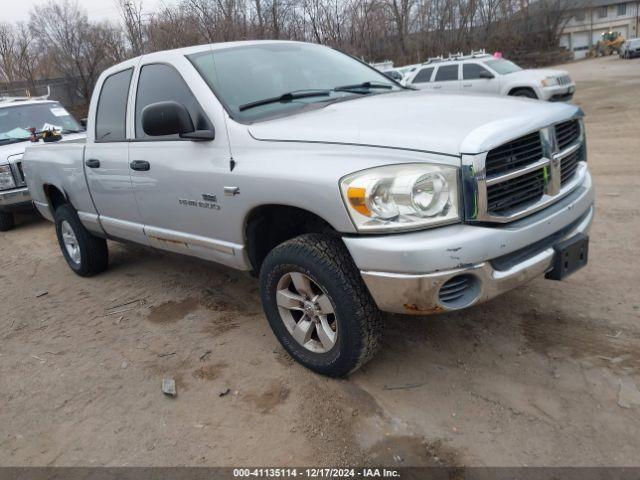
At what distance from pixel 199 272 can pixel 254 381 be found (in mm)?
2192

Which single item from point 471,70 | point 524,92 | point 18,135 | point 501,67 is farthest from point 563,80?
point 18,135

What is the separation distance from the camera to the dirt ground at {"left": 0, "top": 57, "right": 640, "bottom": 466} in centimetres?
260

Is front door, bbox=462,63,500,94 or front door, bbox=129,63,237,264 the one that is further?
front door, bbox=462,63,500,94

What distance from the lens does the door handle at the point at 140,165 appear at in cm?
383

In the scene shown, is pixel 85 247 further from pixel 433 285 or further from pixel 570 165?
pixel 570 165

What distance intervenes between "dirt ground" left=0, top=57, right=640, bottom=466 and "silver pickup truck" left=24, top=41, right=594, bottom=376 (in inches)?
14.6

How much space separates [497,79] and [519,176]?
13.0m

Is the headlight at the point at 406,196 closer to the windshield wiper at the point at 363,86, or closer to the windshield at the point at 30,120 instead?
the windshield wiper at the point at 363,86

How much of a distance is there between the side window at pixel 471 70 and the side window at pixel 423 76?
3.50ft

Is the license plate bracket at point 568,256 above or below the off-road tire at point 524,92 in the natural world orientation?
above

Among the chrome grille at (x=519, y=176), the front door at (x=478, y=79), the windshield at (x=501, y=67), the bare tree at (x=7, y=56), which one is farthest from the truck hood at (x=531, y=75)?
the bare tree at (x=7, y=56)

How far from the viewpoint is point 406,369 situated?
3.19 meters

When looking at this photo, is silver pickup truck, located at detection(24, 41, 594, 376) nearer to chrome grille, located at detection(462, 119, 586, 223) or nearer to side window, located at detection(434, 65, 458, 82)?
A: chrome grille, located at detection(462, 119, 586, 223)

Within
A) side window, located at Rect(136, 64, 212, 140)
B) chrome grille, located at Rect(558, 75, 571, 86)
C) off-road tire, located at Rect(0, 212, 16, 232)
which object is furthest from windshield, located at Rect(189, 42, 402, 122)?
chrome grille, located at Rect(558, 75, 571, 86)
